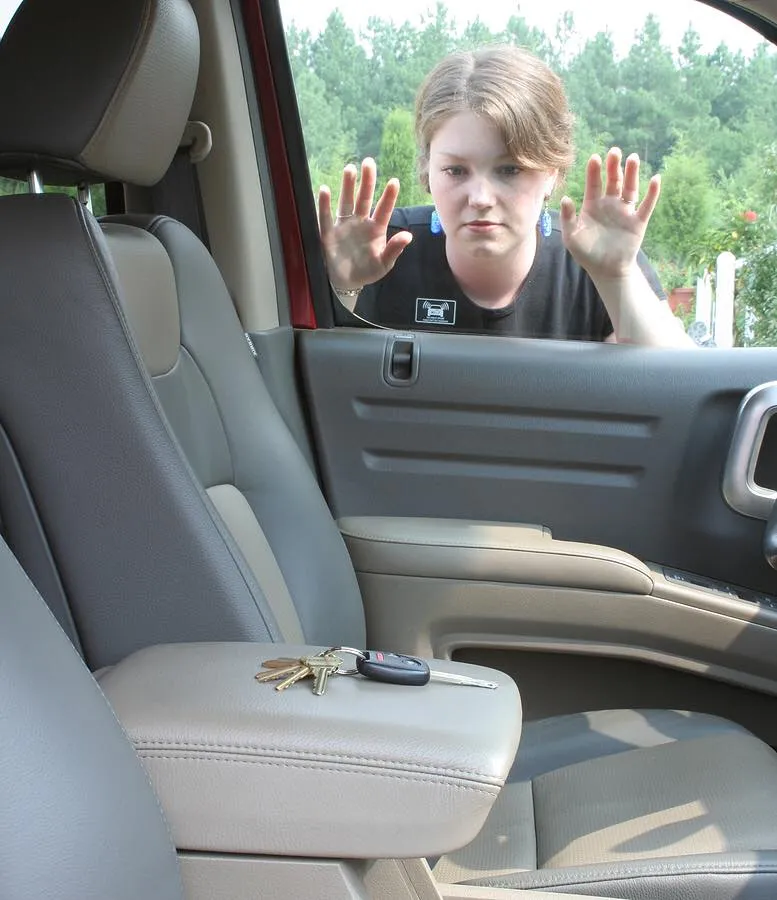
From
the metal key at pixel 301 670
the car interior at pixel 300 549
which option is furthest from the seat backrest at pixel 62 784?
the metal key at pixel 301 670

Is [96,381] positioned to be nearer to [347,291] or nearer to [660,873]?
[660,873]

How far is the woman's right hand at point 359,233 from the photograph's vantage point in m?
2.25

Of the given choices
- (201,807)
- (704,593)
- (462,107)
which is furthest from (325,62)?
(201,807)

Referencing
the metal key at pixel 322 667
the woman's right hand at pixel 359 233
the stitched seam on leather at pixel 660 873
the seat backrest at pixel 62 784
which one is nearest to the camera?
the seat backrest at pixel 62 784

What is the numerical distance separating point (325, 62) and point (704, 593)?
46.7 inches

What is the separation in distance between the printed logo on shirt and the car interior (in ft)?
0.26

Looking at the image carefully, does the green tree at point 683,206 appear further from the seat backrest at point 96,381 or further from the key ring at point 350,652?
the key ring at point 350,652

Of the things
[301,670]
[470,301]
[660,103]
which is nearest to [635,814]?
[301,670]

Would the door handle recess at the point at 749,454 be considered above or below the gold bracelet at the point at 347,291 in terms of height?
below

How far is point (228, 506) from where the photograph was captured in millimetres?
1541

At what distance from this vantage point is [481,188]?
2176mm

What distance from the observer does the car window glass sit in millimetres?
2021

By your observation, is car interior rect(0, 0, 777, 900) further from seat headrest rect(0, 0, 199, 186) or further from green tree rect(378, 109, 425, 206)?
green tree rect(378, 109, 425, 206)

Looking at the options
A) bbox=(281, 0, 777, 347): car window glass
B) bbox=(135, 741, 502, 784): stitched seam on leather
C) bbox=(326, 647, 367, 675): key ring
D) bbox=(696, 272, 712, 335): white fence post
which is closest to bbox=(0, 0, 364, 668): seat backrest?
bbox=(326, 647, 367, 675): key ring
